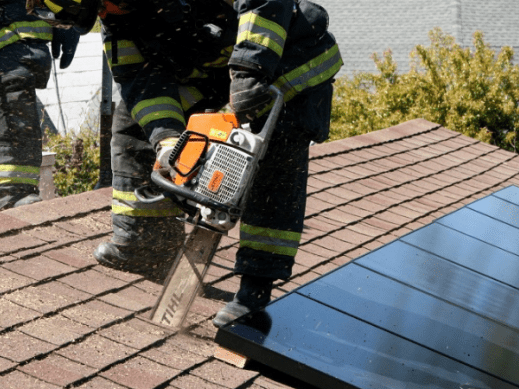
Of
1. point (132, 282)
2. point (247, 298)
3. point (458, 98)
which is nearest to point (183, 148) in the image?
point (247, 298)

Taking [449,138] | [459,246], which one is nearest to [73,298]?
[459,246]

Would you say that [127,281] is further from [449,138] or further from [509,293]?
[449,138]

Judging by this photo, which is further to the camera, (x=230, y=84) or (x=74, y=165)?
(x=74, y=165)

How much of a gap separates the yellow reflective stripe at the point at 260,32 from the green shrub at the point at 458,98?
7675 mm

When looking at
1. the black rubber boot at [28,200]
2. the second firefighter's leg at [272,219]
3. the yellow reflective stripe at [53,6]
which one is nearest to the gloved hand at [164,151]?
the second firefighter's leg at [272,219]

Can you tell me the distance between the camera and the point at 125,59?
3312 mm

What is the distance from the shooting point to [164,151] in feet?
9.73

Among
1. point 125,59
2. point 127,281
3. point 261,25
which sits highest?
point 261,25

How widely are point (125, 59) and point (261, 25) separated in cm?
83

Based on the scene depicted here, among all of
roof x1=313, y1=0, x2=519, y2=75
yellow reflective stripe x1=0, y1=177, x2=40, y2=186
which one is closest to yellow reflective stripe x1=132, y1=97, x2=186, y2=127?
yellow reflective stripe x1=0, y1=177, x2=40, y2=186

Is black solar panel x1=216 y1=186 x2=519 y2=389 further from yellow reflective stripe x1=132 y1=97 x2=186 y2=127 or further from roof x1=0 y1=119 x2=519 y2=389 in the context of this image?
yellow reflective stripe x1=132 y1=97 x2=186 y2=127

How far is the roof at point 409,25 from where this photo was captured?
20203 millimetres

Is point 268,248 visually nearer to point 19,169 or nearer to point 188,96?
point 188,96

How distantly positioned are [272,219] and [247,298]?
0.36m
